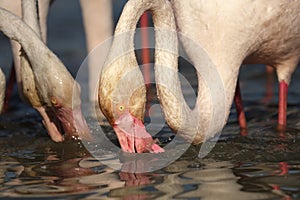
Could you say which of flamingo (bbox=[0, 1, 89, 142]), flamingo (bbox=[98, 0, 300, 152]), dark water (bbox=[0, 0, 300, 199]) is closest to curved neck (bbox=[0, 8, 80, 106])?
flamingo (bbox=[0, 1, 89, 142])

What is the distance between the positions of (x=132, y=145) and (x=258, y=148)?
1092mm

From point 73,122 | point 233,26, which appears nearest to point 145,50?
point 73,122

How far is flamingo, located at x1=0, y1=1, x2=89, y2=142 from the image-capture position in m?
7.47

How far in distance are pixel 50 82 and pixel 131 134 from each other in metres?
0.99

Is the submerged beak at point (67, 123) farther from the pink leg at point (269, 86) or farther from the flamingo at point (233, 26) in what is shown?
the pink leg at point (269, 86)

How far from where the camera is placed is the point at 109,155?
736cm

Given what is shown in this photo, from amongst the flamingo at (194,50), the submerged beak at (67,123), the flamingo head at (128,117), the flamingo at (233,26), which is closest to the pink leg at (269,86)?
the flamingo at (194,50)

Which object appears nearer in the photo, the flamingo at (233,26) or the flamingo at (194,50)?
the flamingo at (194,50)

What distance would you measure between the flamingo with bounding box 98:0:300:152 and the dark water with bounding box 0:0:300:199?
284 mm

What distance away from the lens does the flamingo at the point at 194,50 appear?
22.4 feet

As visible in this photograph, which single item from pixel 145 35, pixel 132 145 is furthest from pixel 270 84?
pixel 132 145

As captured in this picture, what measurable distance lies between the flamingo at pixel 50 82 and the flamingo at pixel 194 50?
0.77m

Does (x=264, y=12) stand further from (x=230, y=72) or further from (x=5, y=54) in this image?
(x=5, y=54)

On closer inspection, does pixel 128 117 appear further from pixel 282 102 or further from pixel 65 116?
pixel 282 102
